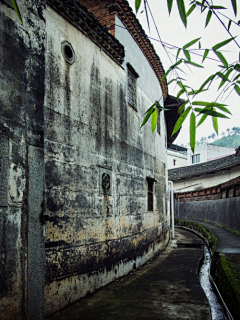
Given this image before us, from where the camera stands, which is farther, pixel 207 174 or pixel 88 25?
pixel 207 174

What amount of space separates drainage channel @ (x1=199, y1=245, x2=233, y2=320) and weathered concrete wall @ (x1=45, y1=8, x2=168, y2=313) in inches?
70.8

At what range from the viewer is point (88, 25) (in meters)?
6.37

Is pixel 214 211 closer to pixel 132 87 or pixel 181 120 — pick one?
pixel 132 87

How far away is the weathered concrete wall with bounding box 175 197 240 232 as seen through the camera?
13.1 meters

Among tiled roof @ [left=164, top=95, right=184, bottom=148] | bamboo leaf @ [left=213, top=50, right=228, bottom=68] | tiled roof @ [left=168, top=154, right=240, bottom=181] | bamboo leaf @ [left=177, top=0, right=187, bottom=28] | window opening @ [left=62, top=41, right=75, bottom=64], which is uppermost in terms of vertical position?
tiled roof @ [left=164, top=95, right=184, bottom=148]

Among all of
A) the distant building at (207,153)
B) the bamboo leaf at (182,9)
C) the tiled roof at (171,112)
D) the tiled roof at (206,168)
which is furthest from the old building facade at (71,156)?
the distant building at (207,153)

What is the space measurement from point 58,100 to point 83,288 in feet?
11.6

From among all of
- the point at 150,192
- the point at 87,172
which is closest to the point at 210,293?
the point at 87,172

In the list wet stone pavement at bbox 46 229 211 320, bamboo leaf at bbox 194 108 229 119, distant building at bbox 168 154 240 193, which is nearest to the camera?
bamboo leaf at bbox 194 108 229 119

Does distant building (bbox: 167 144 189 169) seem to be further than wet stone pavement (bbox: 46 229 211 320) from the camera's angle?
Yes

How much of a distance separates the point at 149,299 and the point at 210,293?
1732 mm

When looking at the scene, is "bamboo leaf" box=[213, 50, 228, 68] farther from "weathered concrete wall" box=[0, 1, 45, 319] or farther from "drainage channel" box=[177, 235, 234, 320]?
"drainage channel" box=[177, 235, 234, 320]

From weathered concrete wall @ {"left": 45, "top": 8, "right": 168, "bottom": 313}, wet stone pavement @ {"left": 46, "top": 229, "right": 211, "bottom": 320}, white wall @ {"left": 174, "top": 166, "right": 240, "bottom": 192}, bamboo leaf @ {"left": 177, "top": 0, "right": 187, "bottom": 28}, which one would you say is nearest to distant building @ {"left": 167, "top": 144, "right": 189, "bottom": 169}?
white wall @ {"left": 174, "top": 166, "right": 240, "bottom": 192}

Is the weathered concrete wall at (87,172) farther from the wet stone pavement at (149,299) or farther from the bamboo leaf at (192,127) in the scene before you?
the bamboo leaf at (192,127)
